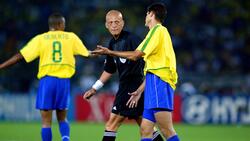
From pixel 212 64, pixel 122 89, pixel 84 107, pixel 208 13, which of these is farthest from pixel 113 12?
pixel 208 13

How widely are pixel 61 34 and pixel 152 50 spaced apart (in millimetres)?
2969

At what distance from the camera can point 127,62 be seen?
29.9 ft

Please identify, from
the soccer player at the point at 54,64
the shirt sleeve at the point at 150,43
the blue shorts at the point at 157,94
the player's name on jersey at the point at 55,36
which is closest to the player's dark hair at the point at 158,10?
the shirt sleeve at the point at 150,43

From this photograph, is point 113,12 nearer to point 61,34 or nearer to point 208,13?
point 61,34

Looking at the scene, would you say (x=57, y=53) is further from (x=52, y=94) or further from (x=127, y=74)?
(x=127, y=74)

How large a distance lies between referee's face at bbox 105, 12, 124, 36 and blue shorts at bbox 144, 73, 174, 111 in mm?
1217

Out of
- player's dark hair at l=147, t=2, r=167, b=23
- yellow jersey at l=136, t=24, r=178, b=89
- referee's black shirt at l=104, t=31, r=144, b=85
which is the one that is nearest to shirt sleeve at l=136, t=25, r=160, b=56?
yellow jersey at l=136, t=24, r=178, b=89

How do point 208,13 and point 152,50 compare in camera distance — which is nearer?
point 152,50

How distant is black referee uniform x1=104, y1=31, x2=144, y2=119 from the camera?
357 inches

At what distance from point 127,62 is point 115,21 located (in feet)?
1.92

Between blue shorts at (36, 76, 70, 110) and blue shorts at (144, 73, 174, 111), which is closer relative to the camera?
blue shorts at (144, 73, 174, 111)

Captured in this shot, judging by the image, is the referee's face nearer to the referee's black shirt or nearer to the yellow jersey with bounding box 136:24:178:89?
the referee's black shirt

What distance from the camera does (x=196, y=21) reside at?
24.1 m

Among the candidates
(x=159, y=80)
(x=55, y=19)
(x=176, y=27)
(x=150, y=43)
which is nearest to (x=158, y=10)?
(x=150, y=43)
